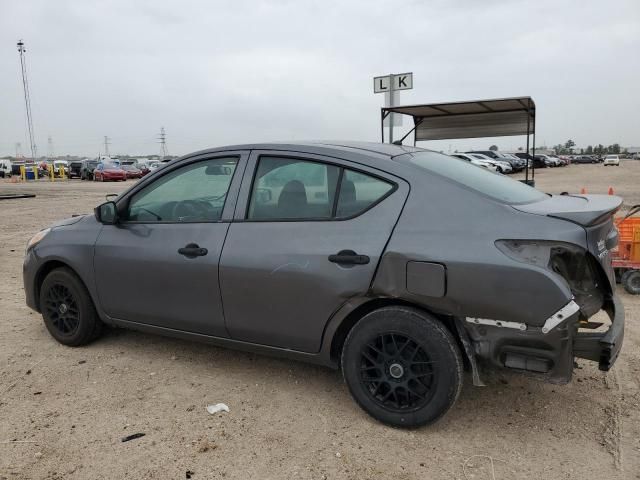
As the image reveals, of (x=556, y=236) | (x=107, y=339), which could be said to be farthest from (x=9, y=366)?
(x=556, y=236)

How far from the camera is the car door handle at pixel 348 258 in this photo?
2926 mm

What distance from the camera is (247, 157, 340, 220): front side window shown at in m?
3.20

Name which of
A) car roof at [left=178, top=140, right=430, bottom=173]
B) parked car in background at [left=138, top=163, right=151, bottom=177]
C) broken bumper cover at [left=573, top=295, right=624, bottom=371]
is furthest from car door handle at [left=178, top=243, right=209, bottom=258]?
parked car in background at [left=138, top=163, right=151, bottom=177]

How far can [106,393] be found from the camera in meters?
3.50

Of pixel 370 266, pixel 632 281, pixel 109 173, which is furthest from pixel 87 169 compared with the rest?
pixel 370 266

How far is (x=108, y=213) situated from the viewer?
387 cm

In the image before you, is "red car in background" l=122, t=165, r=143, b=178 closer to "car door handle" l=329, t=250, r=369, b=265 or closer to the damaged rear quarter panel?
"car door handle" l=329, t=250, r=369, b=265

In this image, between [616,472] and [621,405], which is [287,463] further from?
[621,405]

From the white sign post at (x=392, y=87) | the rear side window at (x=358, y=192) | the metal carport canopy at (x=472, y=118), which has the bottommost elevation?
the rear side window at (x=358, y=192)

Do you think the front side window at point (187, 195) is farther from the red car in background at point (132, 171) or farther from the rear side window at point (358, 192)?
the red car in background at point (132, 171)

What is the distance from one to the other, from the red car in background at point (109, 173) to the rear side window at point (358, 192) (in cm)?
3558

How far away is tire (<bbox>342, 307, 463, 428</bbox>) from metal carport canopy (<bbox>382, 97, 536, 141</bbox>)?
19.3 ft

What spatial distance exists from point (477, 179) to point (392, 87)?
663 centimetres

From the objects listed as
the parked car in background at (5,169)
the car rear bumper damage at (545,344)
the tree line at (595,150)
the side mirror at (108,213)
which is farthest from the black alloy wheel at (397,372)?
the tree line at (595,150)
